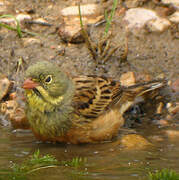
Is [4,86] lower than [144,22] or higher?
lower

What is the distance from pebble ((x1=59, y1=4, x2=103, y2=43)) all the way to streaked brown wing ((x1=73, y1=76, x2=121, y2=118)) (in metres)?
1.31

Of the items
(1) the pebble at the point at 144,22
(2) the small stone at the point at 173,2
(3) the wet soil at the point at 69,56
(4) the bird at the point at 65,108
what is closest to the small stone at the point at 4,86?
(3) the wet soil at the point at 69,56

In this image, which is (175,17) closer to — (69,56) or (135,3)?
(135,3)

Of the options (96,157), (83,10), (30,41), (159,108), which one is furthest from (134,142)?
(83,10)

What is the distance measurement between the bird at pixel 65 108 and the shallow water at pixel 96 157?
0.55 feet

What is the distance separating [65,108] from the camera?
17.9 feet

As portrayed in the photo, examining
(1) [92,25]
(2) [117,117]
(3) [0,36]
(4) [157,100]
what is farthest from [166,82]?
(3) [0,36]

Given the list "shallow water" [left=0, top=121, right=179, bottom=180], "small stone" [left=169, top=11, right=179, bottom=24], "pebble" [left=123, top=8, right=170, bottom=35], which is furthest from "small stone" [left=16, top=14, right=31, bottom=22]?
"small stone" [left=169, top=11, right=179, bottom=24]

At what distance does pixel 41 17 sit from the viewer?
7.63m

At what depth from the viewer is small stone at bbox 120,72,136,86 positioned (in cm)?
669

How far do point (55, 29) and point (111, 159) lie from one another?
324 centimetres

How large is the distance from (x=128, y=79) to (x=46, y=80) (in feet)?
5.71

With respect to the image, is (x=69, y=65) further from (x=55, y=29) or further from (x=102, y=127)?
(x=102, y=127)

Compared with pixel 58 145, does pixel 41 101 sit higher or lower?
higher
